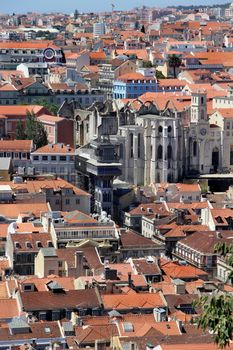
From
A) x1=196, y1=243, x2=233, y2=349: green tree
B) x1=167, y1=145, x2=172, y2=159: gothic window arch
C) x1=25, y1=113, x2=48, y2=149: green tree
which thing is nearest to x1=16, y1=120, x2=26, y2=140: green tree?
x1=25, y1=113, x2=48, y2=149: green tree

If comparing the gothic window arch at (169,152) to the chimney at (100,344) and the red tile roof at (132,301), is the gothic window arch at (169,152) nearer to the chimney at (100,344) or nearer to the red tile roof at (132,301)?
the red tile roof at (132,301)

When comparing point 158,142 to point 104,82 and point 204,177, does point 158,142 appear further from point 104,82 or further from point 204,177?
point 104,82

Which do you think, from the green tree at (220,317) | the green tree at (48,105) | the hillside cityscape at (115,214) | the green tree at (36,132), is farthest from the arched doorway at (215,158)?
the green tree at (220,317)

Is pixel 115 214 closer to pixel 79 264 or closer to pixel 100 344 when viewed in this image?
pixel 79 264

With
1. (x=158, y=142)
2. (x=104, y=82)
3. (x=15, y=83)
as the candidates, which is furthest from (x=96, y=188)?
(x=104, y=82)

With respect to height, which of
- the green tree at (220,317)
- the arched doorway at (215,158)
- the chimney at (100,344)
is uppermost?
the green tree at (220,317)

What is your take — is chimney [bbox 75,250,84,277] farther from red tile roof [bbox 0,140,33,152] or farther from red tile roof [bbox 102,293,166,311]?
red tile roof [bbox 0,140,33,152]
